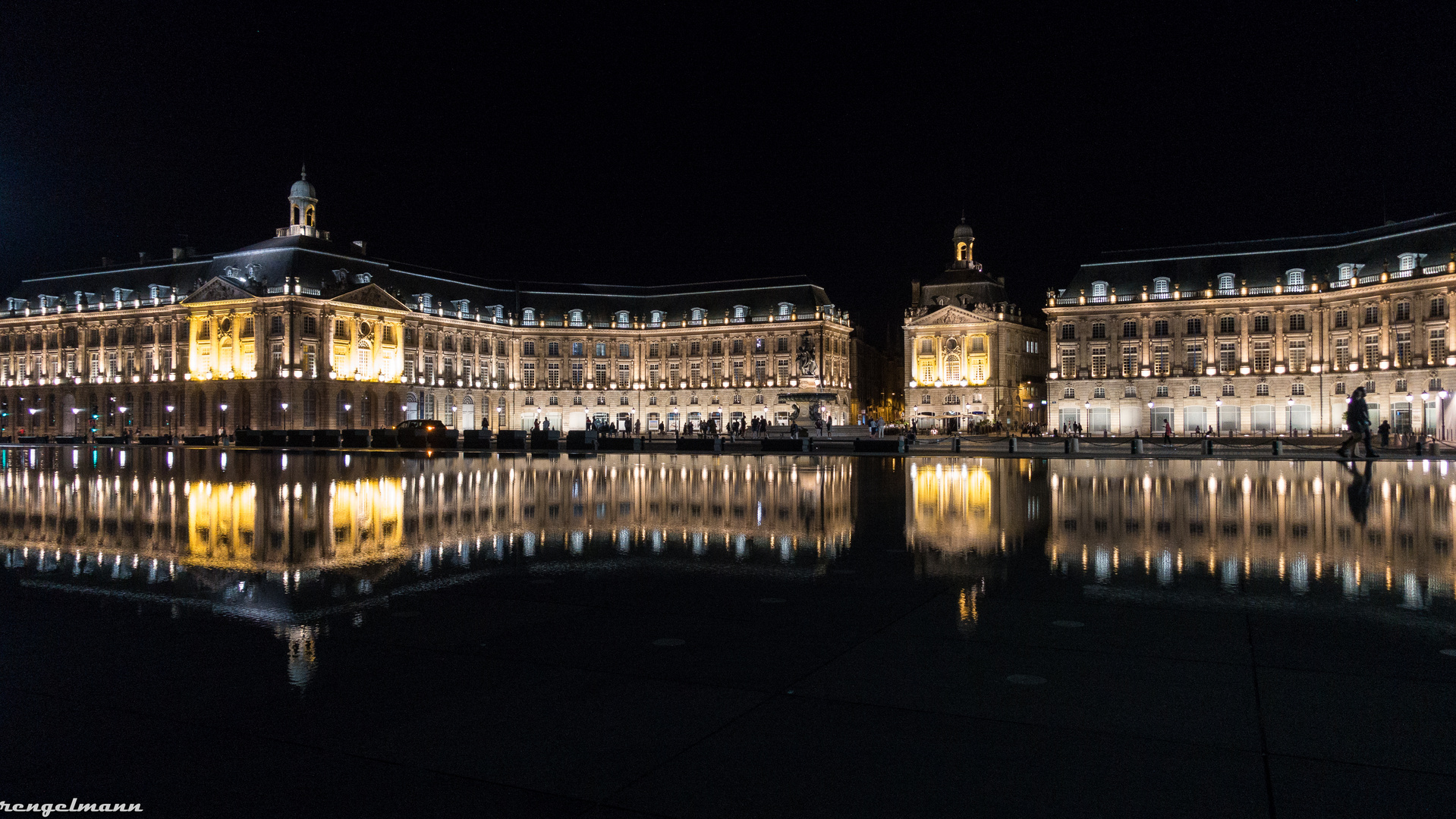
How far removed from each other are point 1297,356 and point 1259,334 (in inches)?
139

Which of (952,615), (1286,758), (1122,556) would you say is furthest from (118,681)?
(1122,556)

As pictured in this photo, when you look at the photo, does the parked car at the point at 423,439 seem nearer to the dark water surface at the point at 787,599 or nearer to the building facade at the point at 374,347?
the dark water surface at the point at 787,599

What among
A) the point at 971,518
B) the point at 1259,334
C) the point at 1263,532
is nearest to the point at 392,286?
the point at 1259,334

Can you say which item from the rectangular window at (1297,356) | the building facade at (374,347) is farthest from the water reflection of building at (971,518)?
the rectangular window at (1297,356)

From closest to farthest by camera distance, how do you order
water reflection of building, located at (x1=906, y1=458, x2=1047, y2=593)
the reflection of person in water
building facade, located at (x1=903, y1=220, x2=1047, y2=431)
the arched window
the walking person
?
water reflection of building, located at (x1=906, y1=458, x2=1047, y2=593) < the reflection of person in water < the walking person < building facade, located at (x1=903, y1=220, x2=1047, y2=431) < the arched window

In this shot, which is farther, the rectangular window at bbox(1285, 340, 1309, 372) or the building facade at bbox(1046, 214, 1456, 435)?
the rectangular window at bbox(1285, 340, 1309, 372)

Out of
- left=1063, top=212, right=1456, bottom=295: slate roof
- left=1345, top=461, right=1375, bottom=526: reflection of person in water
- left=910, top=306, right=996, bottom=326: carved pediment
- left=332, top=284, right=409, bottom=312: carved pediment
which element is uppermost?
left=1063, top=212, right=1456, bottom=295: slate roof

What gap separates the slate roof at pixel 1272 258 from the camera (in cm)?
7488

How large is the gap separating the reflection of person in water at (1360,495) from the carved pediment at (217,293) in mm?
81888

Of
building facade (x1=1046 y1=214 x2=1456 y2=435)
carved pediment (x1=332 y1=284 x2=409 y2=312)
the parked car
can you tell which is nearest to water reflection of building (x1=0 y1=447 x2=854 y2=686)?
the parked car

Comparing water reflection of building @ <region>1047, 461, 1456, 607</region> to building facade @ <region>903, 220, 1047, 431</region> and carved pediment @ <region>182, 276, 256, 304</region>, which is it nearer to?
building facade @ <region>903, 220, 1047, 431</region>

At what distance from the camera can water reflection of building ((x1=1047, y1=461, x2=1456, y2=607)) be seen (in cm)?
948

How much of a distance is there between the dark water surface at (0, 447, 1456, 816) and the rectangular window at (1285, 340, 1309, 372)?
73.7 metres

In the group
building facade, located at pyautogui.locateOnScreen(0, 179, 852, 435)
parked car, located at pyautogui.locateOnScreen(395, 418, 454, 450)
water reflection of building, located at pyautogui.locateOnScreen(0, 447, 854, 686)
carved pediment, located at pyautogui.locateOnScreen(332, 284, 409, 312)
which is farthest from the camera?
carved pediment, located at pyautogui.locateOnScreen(332, 284, 409, 312)
